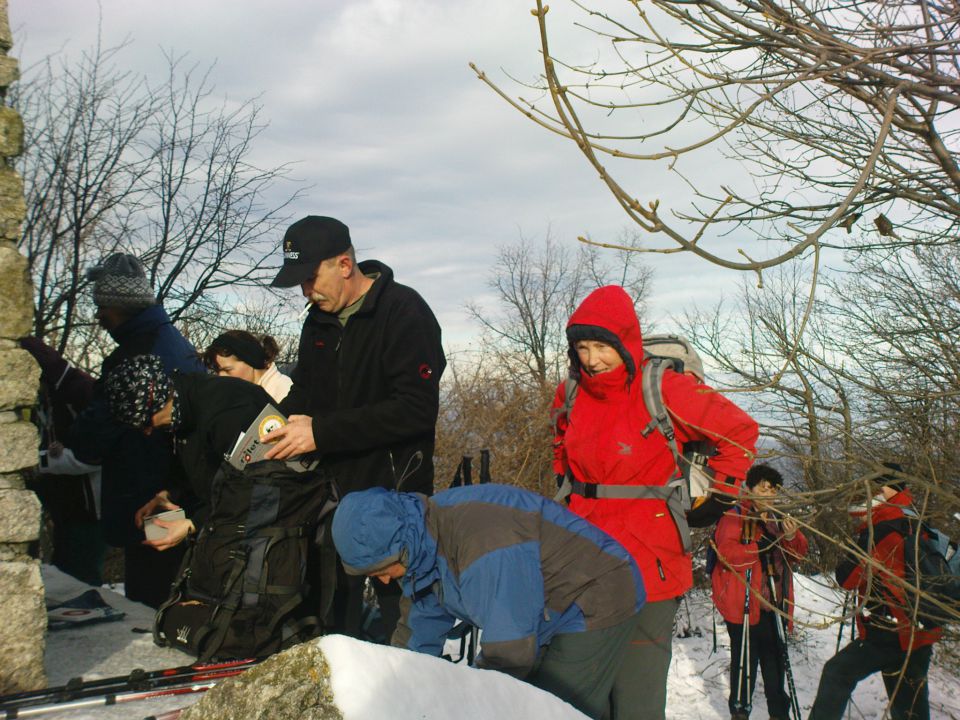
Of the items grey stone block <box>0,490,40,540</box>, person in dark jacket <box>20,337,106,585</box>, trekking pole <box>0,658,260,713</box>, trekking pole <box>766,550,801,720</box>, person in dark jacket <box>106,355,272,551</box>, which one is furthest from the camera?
trekking pole <box>766,550,801,720</box>

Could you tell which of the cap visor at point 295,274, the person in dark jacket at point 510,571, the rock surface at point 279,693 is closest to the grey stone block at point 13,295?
the cap visor at point 295,274

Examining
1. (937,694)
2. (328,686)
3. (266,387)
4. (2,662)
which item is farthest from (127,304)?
(937,694)

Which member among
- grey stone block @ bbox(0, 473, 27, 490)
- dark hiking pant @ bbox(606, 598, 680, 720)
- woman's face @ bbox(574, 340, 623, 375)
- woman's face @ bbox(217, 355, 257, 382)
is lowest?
dark hiking pant @ bbox(606, 598, 680, 720)

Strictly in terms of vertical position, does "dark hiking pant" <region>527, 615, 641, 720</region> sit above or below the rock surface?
below

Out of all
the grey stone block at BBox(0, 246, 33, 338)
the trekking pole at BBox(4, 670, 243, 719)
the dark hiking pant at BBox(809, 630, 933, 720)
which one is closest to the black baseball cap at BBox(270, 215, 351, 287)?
the grey stone block at BBox(0, 246, 33, 338)

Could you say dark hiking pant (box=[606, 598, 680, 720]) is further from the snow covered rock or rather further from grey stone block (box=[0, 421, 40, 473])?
grey stone block (box=[0, 421, 40, 473])

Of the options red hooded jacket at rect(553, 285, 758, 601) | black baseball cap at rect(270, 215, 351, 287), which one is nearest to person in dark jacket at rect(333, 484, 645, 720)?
red hooded jacket at rect(553, 285, 758, 601)

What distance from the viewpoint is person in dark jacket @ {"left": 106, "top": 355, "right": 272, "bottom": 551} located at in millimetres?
3574

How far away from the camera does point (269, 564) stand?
3.31 metres

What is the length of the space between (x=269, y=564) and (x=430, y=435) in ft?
2.51

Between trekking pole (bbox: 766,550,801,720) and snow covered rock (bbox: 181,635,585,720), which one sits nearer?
snow covered rock (bbox: 181,635,585,720)

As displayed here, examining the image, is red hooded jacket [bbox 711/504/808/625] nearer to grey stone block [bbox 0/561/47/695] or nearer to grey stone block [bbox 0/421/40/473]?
grey stone block [bbox 0/561/47/695]

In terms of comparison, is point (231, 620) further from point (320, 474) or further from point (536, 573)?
point (536, 573)

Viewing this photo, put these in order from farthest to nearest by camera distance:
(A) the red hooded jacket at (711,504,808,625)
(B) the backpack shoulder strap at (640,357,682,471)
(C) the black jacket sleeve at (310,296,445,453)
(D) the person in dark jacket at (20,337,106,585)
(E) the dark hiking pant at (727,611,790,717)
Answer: (A) the red hooded jacket at (711,504,808,625) → (E) the dark hiking pant at (727,611,790,717) → (D) the person in dark jacket at (20,337,106,585) → (B) the backpack shoulder strap at (640,357,682,471) → (C) the black jacket sleeve at (310,296,445,453)
